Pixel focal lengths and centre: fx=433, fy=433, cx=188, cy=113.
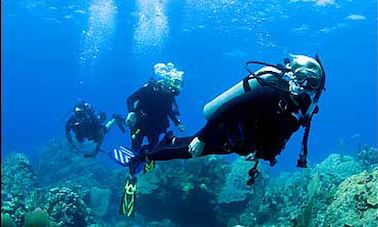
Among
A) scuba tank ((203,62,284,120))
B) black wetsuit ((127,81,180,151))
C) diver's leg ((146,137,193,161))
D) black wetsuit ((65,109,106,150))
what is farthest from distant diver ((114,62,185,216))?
scuba tank ((203,62,284,120))

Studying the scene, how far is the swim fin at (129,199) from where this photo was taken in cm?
855

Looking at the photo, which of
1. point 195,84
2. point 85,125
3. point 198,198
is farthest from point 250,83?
point 195,84

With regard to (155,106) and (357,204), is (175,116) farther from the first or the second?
(357,204)

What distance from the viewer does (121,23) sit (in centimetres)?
4403

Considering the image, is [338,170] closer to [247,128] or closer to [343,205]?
[343,205]

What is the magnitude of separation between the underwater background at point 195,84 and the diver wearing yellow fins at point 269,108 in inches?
26.4

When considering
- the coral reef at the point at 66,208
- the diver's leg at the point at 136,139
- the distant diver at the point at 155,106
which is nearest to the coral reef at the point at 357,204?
the distant diver at the point at 155,106

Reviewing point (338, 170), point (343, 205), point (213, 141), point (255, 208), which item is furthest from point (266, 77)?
point (338, 170)

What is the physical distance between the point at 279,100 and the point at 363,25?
36.6 metres

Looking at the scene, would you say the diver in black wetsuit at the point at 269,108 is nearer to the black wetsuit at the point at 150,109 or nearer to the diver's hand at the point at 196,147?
the diver's hand at the point at 196,147

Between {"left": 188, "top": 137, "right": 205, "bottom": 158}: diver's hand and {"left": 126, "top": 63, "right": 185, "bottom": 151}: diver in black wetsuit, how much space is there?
381cm

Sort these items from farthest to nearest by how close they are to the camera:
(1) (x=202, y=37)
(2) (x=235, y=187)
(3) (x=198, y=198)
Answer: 1. (1) (x=202, y=37)
2. (2) (x=235, y=187)
3. (3) (x=198, y=198)

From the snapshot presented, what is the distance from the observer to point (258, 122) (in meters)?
5.17

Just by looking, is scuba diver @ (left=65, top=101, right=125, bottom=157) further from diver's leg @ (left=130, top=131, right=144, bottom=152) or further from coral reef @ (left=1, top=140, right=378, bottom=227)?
diver's leg @ (left=130, top=131, right=144, bottom=152)
